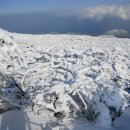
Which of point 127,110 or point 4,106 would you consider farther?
point 127,110

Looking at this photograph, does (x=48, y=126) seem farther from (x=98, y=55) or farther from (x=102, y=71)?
(x=98, y=55)

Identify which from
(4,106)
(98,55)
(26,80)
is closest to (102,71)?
(98,55)

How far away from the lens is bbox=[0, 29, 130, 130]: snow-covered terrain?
7.79 meters

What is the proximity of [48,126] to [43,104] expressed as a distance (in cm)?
44

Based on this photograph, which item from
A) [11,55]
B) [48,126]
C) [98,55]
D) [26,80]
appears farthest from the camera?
[98,55]

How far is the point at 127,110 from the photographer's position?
940 cm

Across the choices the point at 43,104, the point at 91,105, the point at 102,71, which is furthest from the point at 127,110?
the point at 43,104

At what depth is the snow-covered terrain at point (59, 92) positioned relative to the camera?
25.6 ft

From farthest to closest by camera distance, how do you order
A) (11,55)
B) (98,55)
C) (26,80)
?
(98,55) < (11,55) < (26,80)

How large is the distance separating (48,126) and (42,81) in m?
0.93

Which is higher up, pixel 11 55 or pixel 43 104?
pixel 11 55

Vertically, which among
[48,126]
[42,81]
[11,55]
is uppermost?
[11,55]

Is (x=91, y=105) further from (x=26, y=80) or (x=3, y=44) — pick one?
(x=3, y=44)

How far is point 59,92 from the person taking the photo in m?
7.68
